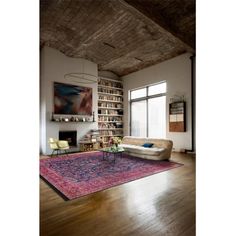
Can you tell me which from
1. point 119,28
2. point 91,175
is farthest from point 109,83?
point 91,175

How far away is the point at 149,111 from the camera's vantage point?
8367 millimetres

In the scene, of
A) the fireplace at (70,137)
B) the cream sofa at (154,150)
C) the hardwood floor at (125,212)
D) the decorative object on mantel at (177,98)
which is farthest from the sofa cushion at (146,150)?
the decorative object on mantel at (177,98)

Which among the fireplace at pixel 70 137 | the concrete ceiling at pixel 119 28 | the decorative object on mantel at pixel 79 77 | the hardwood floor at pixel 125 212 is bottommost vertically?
the hardwood floor at pixel 125 212

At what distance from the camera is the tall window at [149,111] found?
7.76m

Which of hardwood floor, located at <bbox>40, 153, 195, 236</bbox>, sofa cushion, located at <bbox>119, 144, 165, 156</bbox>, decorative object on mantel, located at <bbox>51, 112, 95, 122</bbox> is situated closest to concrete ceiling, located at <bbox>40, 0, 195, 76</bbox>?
decorative object on mantel, located at <bbox>51, 112, 95, 122</bbox>

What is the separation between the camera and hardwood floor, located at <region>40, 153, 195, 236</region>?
1.80 meters

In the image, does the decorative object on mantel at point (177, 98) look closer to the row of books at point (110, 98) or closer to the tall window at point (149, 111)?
the tall window at point (149, 111)

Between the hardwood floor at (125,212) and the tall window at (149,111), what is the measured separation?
4.87 meters

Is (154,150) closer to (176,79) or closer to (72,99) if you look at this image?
(176,79)

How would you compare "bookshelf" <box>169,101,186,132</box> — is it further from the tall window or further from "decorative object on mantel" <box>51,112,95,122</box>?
"decorative object on mantel" <box>51,112,95,122</box>
